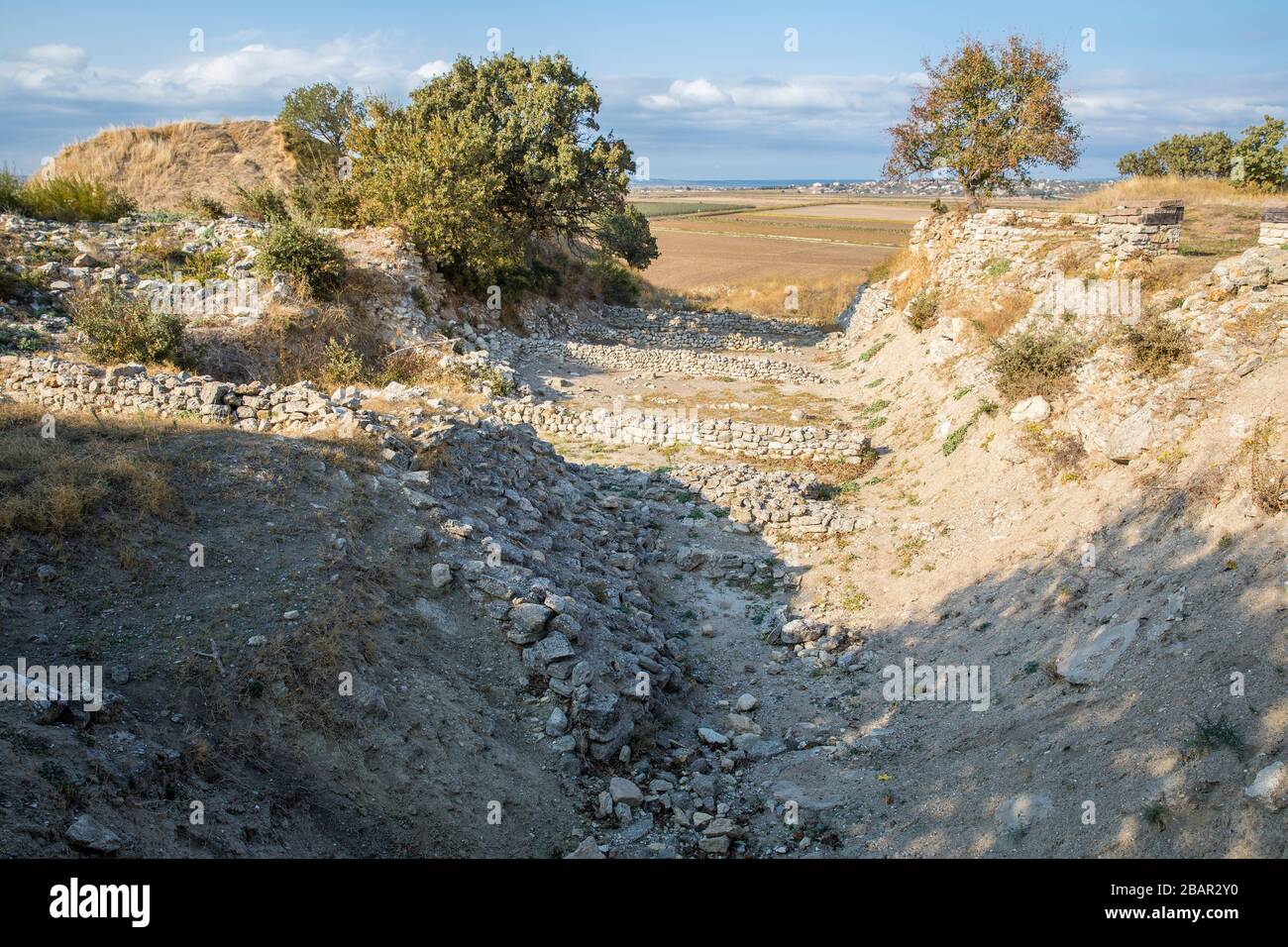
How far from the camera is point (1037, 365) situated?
1170cm

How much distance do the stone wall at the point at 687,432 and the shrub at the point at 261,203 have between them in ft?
39.0

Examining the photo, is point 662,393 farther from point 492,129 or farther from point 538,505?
point 492,129

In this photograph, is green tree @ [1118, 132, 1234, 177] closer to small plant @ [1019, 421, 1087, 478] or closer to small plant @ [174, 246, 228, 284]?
small plant @ [1019, 421, 1087, 478]

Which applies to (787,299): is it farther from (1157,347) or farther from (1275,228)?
(1157,347)

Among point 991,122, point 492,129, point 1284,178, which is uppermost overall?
point 492,129

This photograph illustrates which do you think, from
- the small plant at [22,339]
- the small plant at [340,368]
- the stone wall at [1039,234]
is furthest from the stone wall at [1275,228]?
the small plant at [22,339]

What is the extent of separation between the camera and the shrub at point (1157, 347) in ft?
32.8

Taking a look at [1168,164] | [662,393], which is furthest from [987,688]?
[1168,164]

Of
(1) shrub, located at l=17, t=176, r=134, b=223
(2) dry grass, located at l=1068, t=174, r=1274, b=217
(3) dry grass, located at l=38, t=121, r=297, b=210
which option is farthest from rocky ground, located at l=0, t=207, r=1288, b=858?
(3) dry grass, located at l=38, t=121, r=297, b=210

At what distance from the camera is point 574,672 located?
22.5 ft

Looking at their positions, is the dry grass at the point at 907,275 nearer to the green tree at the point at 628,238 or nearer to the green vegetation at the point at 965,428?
the green vegetation at the point at 965,428

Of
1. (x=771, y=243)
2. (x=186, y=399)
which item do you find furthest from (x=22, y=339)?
(x=771, y=243)
